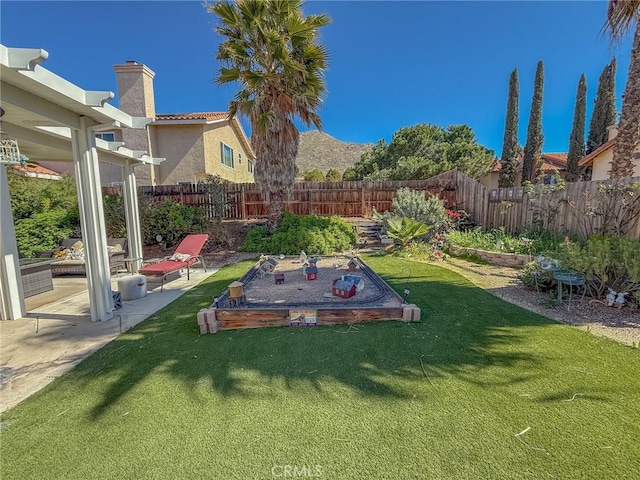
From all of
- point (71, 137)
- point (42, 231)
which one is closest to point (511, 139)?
point (71, 137)

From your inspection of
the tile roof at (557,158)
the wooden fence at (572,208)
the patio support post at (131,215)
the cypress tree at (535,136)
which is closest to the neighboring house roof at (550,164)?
the tile roof at (557,158)

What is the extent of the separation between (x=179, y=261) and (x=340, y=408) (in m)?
5.50

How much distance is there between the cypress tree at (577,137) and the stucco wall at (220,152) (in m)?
23.6

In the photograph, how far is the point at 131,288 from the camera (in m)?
5.23

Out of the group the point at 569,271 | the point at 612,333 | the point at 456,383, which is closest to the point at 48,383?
the point at 456,383

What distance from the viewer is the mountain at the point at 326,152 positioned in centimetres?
5431

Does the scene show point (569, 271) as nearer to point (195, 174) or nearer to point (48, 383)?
point (48, 383)

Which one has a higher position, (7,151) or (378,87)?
(378,87)

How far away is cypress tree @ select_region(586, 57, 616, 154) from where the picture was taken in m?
19.2

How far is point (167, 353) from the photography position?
3.25m

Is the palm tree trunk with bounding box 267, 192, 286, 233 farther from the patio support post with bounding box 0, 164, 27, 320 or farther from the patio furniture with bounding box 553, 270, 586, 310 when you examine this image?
the patio furniture with bounding box 553, 270, 586, 310

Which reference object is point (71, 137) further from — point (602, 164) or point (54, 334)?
point (602, 164)

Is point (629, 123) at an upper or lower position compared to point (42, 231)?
upper

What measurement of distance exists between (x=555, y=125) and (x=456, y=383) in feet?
84.8
